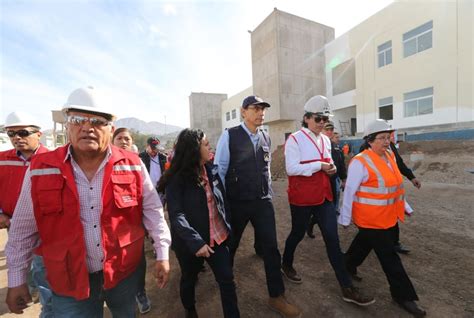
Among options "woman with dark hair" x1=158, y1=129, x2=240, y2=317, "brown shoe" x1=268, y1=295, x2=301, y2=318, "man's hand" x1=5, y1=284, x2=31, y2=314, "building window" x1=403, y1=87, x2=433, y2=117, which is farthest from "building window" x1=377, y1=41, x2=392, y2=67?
"man's hand" x1=5, y1=284, x2=31, y2=314

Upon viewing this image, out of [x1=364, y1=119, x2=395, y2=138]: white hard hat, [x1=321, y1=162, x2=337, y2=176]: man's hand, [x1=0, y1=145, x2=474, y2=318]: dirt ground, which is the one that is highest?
[x1=364, y1=119, x2=395, y2=138]: white hard hat

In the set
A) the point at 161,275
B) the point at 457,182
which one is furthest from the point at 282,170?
the point at 161,275

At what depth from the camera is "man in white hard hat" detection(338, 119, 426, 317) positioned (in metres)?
2.34

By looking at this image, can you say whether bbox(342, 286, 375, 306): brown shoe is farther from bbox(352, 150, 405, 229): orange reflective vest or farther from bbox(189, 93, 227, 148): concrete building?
bbox(189, 93, 227, 148): concrete building

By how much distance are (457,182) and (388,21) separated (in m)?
12.1

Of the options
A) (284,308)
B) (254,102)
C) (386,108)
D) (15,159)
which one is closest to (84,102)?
(254,102)

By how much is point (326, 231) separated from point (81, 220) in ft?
7.14

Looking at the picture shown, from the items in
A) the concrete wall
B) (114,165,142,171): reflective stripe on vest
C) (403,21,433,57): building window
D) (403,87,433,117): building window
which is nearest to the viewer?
(114,165,142,171): reflective stripe on vest

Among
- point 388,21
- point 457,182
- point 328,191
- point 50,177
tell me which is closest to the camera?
point 50,177

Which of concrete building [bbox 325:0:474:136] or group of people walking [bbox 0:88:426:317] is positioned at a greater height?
concrete building [bbox 325:0:474:136]

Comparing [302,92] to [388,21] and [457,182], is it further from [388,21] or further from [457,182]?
[457,182]

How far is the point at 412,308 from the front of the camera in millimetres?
2262

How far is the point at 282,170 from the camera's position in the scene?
14617mm

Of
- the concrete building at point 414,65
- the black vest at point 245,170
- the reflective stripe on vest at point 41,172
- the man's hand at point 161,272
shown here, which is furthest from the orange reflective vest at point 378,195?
the concrete building at point 414,65
